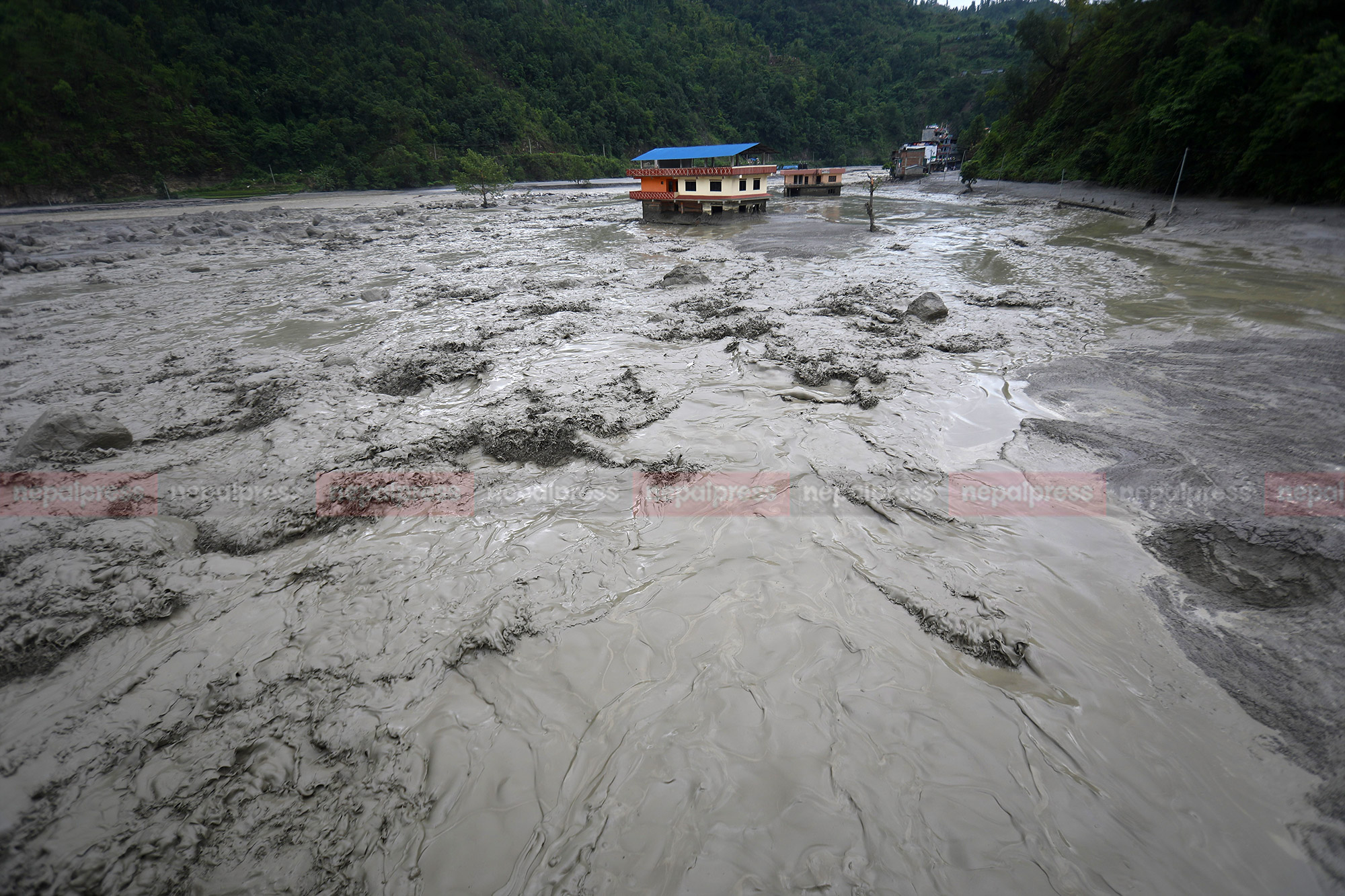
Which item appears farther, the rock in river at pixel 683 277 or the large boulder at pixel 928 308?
the rock in river at pixel 683 277

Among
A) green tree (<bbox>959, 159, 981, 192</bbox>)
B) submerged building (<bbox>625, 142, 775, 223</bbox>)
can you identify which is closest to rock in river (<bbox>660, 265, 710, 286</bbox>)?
submerged building (<bbox>625, 142, 775, 223</bbox>)

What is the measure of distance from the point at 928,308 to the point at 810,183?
3854cm

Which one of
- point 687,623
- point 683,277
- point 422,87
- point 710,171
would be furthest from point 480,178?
point 687,623

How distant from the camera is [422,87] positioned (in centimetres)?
7981

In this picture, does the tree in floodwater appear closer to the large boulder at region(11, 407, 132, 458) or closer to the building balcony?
the building balcony

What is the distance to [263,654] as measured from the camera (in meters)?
3.71

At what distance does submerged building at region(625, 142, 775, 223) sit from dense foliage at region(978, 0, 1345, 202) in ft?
58.8

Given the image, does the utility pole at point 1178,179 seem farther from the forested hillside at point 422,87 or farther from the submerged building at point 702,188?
the forested hillside at point 422,87

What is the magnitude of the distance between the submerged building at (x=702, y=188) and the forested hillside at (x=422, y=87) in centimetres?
4372

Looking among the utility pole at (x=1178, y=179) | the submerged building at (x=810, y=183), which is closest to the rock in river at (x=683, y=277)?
the utility pole at (x=1178, y=179)

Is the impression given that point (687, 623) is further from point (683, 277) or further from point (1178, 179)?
point (1178, 179)

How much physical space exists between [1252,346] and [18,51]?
97777 mm

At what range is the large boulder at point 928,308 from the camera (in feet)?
35.4

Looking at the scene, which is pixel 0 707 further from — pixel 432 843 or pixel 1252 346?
pixel 1252 346
